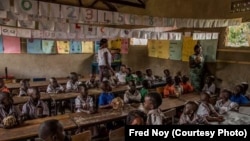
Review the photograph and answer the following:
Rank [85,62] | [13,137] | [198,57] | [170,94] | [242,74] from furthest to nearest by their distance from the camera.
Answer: [85,62] < [198,57] < [242,74] < [170,94] < [13,137]

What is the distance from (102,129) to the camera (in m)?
4.42

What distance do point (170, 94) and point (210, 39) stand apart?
2.81 metres

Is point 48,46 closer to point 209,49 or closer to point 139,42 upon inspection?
point 139,42

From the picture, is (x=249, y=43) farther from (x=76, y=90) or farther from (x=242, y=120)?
(x=76, y=90)

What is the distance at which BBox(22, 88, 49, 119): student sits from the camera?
4.12 m

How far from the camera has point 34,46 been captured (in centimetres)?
962

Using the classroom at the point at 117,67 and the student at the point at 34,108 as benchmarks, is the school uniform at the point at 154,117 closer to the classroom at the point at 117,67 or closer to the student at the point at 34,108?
the classroom at the point at 117,67

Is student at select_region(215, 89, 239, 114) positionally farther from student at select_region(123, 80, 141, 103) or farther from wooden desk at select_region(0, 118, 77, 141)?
→ wooden desk at select_region(0, 118, 77, 141)

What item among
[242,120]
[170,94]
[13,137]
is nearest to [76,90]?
[170,94]

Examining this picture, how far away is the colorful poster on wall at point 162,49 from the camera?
29.4 ft

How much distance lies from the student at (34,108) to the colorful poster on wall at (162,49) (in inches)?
232

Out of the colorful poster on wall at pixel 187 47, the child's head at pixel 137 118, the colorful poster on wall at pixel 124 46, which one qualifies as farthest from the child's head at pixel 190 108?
the colorful poster on wall at pixel 124 46

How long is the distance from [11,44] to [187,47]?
281 inches

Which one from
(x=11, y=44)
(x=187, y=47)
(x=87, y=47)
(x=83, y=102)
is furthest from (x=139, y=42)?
(x=83, y=102)
